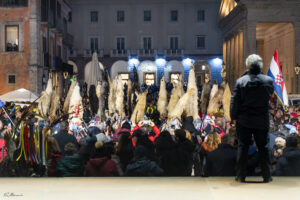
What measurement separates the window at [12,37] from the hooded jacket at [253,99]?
24.5 metres

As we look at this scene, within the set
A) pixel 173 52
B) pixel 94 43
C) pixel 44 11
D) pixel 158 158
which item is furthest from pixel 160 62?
pixel 158 158

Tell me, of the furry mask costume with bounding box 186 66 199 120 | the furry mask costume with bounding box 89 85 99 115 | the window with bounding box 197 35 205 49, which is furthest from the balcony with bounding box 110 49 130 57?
the furry mask costume with bounding box 186 66 199 120

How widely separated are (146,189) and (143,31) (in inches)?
1822

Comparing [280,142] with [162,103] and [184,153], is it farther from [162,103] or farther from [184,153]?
[162,103]

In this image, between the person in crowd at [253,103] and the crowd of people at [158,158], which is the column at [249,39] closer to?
the crowd of people at [158,158]

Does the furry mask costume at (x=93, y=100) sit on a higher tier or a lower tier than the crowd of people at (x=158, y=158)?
higher

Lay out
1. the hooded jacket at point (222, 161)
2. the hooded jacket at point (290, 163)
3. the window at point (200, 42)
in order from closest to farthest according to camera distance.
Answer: the hooded jacket at point (222, 161), the hooded jacket at point (290, 163), the window at point (200, 42)

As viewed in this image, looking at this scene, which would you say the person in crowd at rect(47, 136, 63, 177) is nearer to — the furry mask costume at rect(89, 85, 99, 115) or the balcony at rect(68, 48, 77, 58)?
the furry mask costume at rect(89, 85, 99, 115)

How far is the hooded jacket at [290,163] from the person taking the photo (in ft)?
20.0

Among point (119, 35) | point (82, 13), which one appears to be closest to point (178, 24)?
point (119, 35)

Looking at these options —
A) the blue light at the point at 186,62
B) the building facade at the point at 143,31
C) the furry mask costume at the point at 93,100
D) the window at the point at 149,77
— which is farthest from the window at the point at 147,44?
the furry mask costume at the point at 93,100

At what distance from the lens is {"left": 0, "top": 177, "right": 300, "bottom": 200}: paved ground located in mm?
4887

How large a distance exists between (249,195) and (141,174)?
1.58 metres

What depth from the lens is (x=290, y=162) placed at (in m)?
6.11
